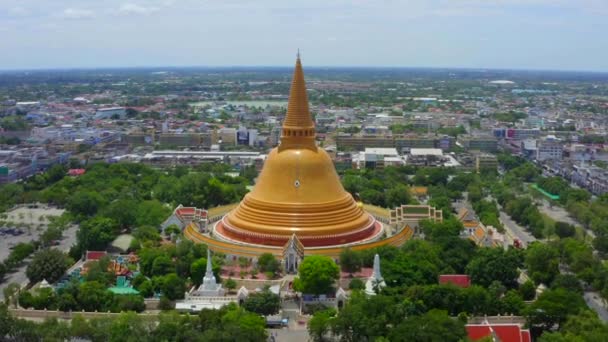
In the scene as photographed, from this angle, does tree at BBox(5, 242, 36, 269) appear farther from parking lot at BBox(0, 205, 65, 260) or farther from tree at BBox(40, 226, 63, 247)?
parking lot at BBox(0, 205, 65, 260)

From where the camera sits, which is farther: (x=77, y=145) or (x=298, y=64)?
(x=77, y=145)

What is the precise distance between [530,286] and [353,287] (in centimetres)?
1337

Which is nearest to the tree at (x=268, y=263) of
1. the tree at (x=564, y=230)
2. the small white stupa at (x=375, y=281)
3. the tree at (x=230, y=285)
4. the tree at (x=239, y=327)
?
the tree at (x=230, y=285)

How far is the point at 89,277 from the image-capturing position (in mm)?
47938

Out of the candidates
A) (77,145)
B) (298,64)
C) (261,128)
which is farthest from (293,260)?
(261,128)

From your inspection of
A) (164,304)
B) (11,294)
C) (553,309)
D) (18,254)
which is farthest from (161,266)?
(553,309)

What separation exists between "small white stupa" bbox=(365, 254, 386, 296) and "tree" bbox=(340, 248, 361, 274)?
3448mm

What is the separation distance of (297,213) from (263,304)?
13831 millimetres

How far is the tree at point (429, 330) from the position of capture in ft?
114

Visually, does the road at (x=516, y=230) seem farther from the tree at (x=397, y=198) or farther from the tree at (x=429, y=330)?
the tree at (x=429, y=330)

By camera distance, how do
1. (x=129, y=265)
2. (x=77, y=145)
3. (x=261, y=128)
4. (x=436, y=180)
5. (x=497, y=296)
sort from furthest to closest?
(x=261, y=128)
(x=77, y=145)
(x=436, y=180)
(x=129, y=265)
(x=497, y=296)

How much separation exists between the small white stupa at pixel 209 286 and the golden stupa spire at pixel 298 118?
646 inches

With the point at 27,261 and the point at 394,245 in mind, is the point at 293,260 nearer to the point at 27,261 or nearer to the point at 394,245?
the point at 394,245

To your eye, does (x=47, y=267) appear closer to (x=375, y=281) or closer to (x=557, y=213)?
(x=375, y=281)
